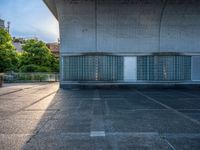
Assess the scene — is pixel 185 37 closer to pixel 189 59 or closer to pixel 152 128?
pixel 189 59

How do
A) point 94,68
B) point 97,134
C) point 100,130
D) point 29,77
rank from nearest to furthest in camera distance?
1. point 97,134
2. point 100,130
3. point 94,68
4. point 29,77

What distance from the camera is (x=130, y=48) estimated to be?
62.2ft

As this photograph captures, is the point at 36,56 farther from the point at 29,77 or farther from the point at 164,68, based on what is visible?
the point at 164,68

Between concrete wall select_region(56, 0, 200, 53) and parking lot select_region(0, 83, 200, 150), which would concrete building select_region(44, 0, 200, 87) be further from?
parking lot select_region(0, 83, 200, 150)

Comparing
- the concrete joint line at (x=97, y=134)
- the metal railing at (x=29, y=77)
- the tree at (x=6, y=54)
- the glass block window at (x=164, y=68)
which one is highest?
the tree at (x=6, y=54)

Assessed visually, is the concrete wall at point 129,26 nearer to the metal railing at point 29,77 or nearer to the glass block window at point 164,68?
the glass block window at point 164,68

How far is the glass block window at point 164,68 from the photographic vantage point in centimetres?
1900

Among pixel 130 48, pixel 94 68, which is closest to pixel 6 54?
pixel 94 68

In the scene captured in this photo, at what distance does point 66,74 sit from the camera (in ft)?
62.2

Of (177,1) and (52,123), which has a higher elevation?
(177,1)

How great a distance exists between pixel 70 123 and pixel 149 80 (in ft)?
44.1

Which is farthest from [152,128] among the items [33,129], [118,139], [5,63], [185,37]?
[5,63]

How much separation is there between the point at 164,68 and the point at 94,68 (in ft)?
15.1

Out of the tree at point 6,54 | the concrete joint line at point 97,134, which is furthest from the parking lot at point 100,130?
the tree at point 6,54
